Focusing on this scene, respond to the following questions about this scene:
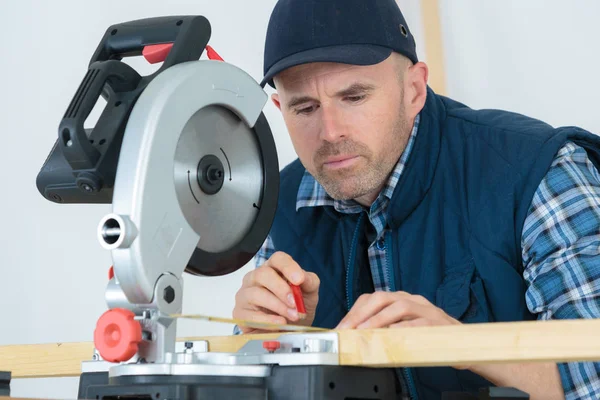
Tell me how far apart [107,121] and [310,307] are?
0.58 m

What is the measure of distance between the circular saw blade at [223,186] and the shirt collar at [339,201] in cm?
66

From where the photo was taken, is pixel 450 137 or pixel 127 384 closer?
pixel 127 384

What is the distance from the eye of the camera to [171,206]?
0.96m

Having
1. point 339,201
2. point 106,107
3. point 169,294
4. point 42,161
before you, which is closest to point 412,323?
point 169,294

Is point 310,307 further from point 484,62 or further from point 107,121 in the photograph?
point 484,62

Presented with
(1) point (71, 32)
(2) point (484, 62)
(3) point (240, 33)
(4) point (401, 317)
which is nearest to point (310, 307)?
(4) point (401, 317)

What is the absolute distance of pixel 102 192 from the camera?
996mm

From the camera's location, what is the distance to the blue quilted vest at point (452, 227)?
164 centimetres

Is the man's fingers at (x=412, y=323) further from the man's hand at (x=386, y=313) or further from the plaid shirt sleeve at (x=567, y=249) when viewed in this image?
the plaid shirt sleeve at (x=567, y=249)

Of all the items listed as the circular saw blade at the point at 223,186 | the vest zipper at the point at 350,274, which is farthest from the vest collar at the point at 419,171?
the circular saw blade at the point at 223,186

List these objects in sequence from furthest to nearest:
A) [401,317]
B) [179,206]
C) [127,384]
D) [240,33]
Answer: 1. [240,33]
2. [401,317]
3. [179,206]
4. [127,384]

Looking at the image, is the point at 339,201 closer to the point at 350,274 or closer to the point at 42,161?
the point at 350,274

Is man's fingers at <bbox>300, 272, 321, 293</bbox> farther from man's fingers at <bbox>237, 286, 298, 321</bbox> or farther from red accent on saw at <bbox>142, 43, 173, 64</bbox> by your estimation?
red accent on saw at <bbox>142, 43, 173, 64</bbox>

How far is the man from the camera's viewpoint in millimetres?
1583
